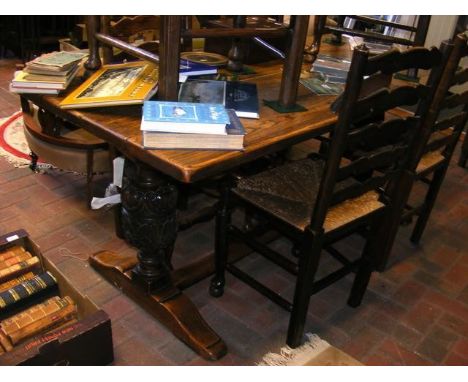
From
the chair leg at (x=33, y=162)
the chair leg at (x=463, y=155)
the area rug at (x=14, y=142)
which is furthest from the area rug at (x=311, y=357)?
the chair leg at (x=463, y=155)

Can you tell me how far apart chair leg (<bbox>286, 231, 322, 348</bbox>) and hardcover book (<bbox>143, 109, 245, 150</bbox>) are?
17.6 inches

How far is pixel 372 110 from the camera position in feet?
4.67

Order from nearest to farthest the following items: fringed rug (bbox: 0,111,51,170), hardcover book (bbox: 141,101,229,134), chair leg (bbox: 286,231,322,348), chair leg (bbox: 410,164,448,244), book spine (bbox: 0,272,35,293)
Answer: hardcover book (bbox: 141,101,229,134)
chair leg (bbox: 286,231,322,348)
book spine (bbox: 0,272,35,293)
chair leg (bbox: 410,164,448,244)
fringed rug (bbox: 0,111,51,170)

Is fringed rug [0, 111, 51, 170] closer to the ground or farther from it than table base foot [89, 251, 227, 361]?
closer to the ground

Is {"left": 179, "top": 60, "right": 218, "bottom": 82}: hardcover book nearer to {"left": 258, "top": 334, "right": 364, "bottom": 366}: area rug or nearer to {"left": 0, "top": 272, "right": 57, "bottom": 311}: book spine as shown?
{"left": 0, "top": 272, "right": 57, "bottom": 311}: book spine

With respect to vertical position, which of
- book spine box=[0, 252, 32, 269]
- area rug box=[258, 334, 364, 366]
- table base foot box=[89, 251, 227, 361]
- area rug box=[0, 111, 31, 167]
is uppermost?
book spine box=[0, 252, 32, 269]

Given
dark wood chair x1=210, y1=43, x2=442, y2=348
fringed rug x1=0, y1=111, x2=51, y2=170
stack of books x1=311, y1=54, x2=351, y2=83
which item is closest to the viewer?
dark wood chair x1=210, y1=43, x2=442, y2=348

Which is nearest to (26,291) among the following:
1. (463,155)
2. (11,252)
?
(11,252)

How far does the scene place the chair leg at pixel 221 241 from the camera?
6.03 feet

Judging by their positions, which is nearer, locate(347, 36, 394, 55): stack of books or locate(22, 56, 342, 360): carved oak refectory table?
locate(22, 56, 342, 360): carved oak refectory table

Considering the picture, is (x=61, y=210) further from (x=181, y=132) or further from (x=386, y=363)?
(x=386, y=363)

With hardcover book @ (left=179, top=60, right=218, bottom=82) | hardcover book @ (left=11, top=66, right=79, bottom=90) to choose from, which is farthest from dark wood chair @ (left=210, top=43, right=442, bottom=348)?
hardcover book @ (left=11, top=66, right=79, bottom=90)

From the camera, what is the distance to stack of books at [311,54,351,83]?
2.08m
